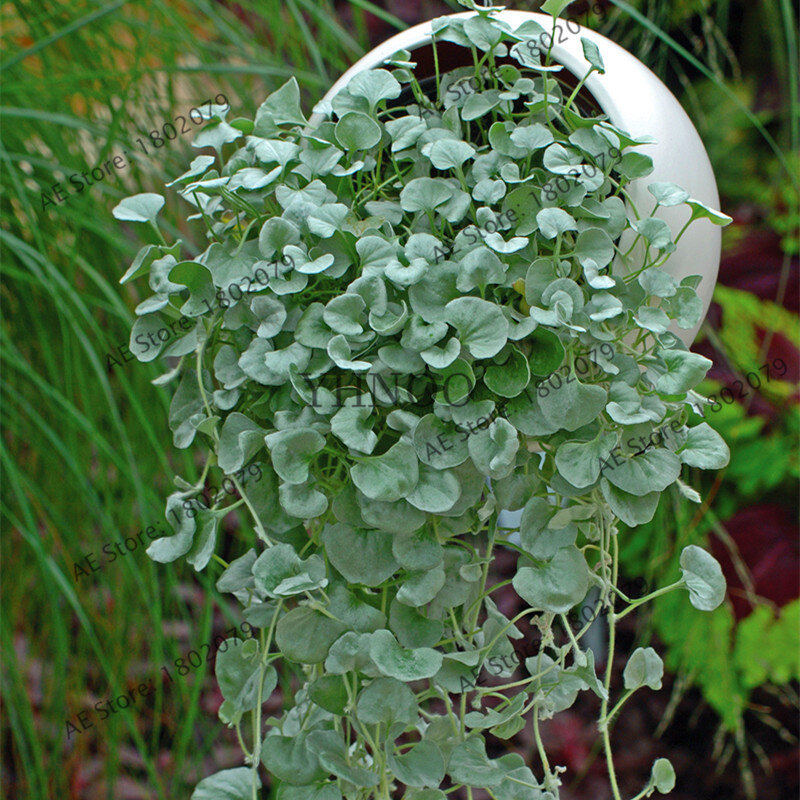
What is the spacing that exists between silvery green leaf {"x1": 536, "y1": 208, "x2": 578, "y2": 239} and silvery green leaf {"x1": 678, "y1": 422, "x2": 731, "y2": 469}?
0.50ft

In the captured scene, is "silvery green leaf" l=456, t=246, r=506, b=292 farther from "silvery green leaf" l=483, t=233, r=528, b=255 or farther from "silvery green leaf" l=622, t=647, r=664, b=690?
"silvery green leaf" l=622, t=647, r=664, b=690

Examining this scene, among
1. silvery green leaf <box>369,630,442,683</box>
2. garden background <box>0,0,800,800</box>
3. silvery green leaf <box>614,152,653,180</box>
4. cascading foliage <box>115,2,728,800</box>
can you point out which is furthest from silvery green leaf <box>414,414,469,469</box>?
garden background <box>0,0,800,800</box>

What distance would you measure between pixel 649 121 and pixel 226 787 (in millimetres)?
552

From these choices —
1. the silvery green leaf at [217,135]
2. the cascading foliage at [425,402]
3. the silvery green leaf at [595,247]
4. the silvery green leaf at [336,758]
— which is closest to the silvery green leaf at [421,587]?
the cascading foliage at [425,402]

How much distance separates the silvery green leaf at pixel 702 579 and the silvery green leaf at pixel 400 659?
0.17 metres

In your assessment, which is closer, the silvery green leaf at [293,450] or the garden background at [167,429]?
the silvery green leaf at [293,450]

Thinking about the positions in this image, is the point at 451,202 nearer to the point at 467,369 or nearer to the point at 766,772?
the point at 467,369

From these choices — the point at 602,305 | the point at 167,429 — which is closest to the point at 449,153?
the point at 602,305

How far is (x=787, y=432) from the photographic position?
4.24ft

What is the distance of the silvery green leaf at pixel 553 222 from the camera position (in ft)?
1.61

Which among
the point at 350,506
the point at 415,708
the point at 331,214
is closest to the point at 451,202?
the point at 331,214

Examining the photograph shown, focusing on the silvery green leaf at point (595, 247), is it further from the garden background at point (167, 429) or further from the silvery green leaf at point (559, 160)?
the garden background at point (167, 429)

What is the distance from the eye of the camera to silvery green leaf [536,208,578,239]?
0.49 m

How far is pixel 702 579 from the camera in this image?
534mm
